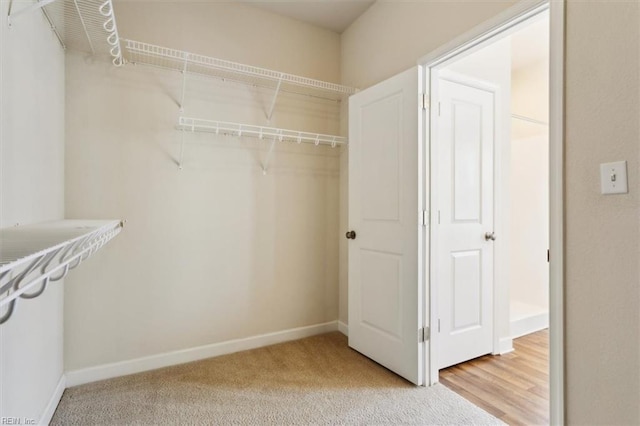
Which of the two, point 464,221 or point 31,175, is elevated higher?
point 31,175

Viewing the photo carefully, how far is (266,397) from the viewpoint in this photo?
6.43 ft

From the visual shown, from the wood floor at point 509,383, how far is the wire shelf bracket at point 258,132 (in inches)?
77.2

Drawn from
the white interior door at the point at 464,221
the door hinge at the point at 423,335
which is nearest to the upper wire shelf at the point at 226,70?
the white interior door at the point at 464,221

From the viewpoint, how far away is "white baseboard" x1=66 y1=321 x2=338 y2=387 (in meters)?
2.10

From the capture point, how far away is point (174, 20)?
2.33 meters

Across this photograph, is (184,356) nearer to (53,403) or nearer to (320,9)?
(53,403)

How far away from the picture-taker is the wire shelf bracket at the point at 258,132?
234cm

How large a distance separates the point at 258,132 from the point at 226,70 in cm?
49

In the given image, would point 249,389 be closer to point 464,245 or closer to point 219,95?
point 464,245

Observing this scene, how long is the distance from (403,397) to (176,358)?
1553mm
